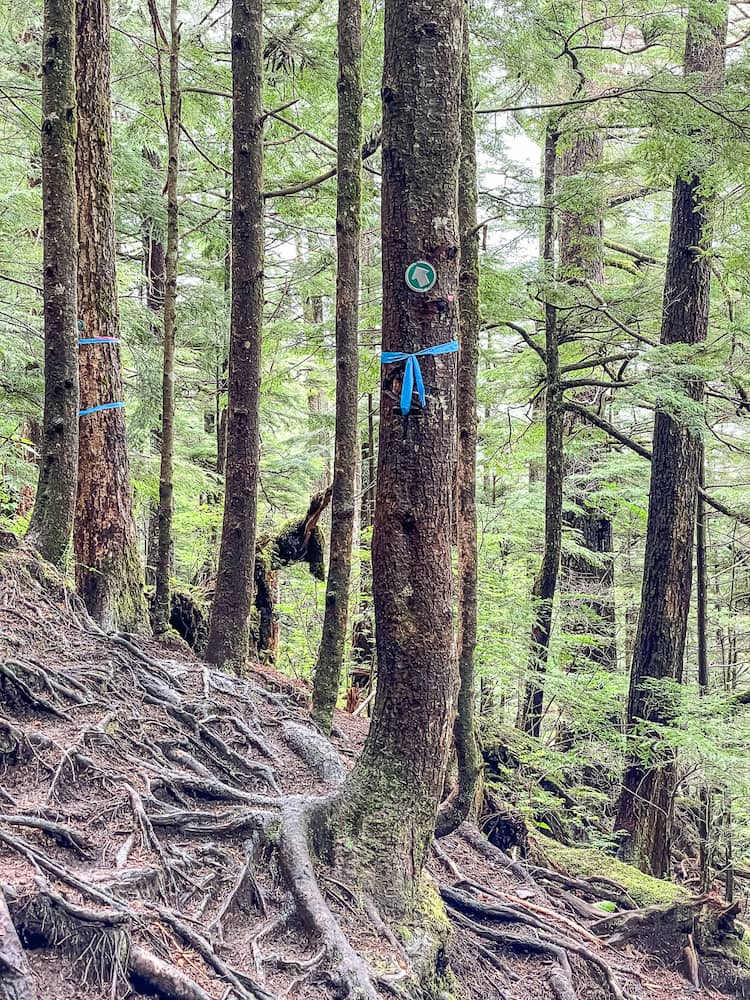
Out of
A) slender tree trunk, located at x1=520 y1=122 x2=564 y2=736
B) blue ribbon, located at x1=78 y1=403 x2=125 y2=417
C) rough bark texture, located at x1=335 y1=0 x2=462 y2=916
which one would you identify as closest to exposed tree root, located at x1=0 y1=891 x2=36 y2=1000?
rough bark texture, located at x1=335 y1=0 x2=462 y2=916

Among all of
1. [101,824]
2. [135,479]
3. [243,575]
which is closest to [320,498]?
[243,575]

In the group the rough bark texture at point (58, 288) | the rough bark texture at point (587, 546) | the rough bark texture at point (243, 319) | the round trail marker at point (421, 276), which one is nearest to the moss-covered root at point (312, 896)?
the round trail marker at point (421, 276)

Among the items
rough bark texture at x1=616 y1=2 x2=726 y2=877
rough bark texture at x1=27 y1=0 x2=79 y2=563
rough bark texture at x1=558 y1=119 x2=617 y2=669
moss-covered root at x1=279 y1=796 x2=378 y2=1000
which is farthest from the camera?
rough bark texture at x1=558 y1=119 x2=617 y2=669

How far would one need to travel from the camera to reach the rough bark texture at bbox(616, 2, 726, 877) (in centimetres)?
862

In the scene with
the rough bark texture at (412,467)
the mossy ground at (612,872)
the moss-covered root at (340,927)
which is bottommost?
the mossy ground at (612,872)

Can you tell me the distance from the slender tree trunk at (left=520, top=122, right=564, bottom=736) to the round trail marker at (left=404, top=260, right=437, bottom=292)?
5.69m

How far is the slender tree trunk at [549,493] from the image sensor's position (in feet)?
31.2

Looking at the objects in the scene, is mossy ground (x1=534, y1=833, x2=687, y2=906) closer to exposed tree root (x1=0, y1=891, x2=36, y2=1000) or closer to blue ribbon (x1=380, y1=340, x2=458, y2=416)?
blue ribbon (x1=380, y1=340, x2=458, y2=416)

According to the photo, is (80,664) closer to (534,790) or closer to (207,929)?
(207,929)

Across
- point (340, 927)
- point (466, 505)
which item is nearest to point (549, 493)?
point (466, 505)

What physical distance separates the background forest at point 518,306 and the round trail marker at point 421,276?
338 centimetres

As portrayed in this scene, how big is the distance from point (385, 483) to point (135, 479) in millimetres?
8298

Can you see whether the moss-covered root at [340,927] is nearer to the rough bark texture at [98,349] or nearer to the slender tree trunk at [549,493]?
the rough bark texture at [98,349]

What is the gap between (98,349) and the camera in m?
6.93
